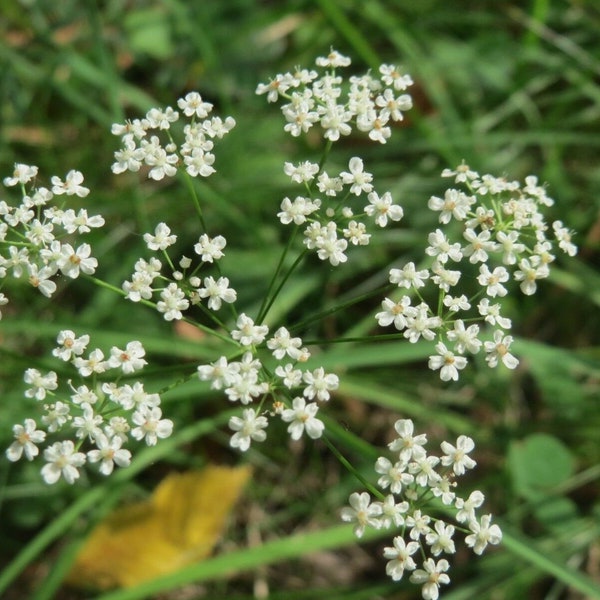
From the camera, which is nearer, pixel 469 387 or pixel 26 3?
pixel 469 387

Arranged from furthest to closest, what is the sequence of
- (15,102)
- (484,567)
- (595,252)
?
(595,252)
(15,102)
(484,567)

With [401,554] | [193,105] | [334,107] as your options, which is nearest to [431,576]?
[401,554]

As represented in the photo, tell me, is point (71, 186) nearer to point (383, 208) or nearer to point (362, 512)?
point (383, 208)

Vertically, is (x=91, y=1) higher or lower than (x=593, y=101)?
higher

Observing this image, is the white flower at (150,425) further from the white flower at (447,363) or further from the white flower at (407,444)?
the white flower at (447,363)

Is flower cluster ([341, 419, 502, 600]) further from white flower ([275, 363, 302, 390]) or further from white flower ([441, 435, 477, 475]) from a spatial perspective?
white flower ([275, 363, 302, 390])

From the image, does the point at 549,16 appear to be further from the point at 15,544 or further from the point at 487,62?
the point at 15,544

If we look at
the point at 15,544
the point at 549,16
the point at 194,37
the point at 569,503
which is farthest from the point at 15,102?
the point at 569,503
